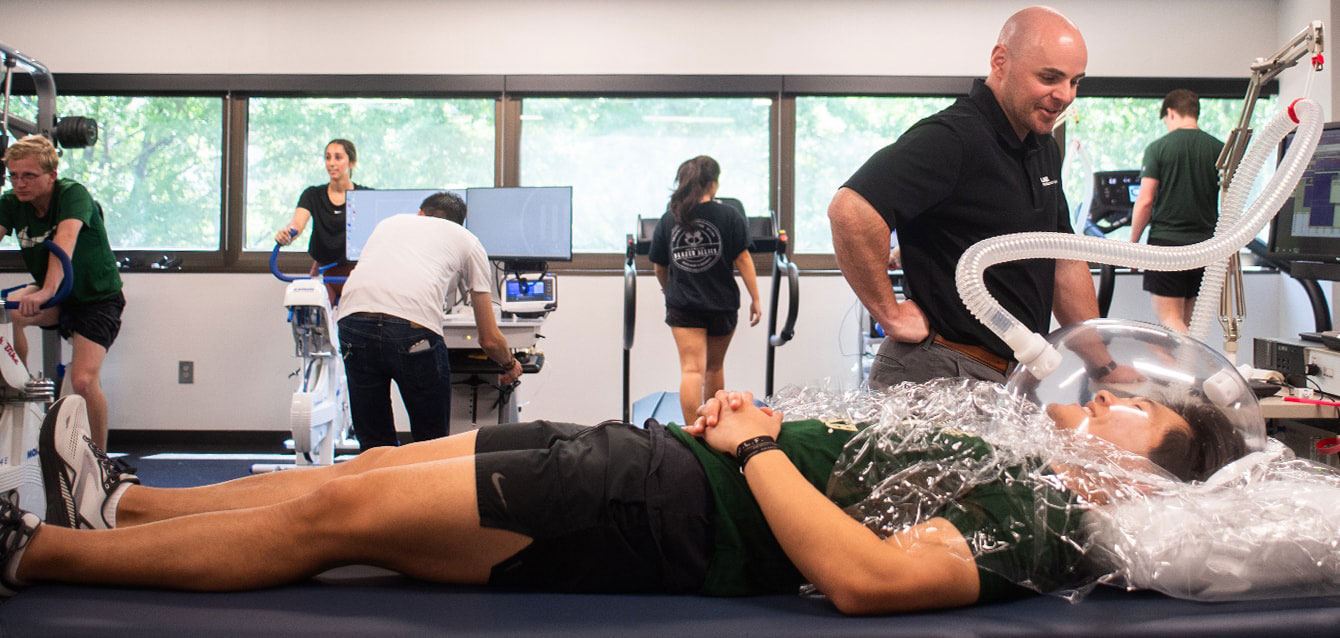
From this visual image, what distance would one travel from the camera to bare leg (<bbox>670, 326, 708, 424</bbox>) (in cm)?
399

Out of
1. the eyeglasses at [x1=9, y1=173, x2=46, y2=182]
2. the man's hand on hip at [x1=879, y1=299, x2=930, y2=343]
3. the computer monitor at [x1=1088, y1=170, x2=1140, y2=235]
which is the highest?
the computer monitor at [x1=1088, y1=170, x2=1140, y2=235]

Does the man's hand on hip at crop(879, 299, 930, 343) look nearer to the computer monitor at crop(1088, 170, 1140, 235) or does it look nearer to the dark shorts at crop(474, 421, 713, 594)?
the dark shorts at crop(474, 421, 713, 594)

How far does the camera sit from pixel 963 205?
1.77 meters

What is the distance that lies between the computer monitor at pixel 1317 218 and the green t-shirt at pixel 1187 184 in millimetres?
1435

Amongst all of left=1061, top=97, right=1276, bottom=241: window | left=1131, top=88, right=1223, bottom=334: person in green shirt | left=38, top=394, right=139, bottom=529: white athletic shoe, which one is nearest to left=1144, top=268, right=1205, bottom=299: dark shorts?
left=1131, top=88, right=1223, bottom=334: person in green shirt

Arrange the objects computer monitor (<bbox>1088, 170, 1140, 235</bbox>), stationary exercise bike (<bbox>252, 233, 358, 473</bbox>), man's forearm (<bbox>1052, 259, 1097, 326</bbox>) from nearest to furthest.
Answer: man's forearm (<bbox>1052, 259, 1097, 326</bbox>) → stationary exercise bike (<bbox>252, 233, 358, 473</bbox>) → computer monitor (<bbox>1088, 170, 1140, 235</bbox>)

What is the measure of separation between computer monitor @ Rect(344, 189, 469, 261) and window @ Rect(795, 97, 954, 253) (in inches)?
87.7

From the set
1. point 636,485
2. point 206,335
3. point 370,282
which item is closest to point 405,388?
point 370,282

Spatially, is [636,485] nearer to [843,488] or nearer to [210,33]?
[843,488]

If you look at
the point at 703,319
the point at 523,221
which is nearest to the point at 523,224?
the point at 523,221

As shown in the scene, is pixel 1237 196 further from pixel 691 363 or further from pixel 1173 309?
pixel 691 363

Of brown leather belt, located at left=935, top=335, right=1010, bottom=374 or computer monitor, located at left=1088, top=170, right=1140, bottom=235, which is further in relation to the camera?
computer monitor, located at left=1088, top=170, right=1140, bottom=235

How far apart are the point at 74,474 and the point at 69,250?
2.27 meters

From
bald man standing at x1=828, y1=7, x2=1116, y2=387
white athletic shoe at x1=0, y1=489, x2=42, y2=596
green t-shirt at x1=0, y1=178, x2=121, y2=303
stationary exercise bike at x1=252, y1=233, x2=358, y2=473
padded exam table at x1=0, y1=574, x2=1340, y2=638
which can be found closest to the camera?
padded exam table at x1=0, y1=574, x2=1340, y2=638
